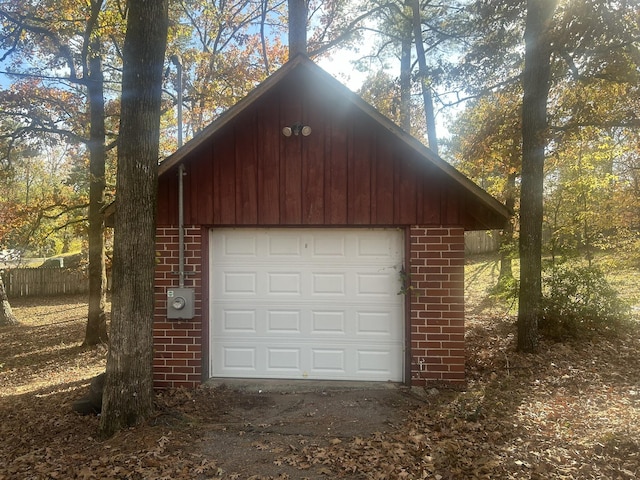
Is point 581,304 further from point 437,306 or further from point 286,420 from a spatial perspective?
point 286,420

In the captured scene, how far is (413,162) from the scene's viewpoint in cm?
649

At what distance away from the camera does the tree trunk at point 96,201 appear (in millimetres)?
11930

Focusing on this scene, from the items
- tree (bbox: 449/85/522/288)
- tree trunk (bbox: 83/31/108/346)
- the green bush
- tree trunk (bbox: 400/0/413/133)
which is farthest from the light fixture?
tree trunk (bbox: 400/0/413/133)

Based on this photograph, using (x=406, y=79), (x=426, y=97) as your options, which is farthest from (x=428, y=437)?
(x=406, y=79)

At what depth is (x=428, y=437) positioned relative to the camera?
4.89m

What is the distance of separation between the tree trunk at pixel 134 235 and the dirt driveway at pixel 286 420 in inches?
40.2

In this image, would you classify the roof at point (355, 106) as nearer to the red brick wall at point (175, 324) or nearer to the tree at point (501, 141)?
the red brick wall at point (175, 324)

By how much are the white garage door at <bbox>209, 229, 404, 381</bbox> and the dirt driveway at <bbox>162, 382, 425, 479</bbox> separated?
341mm

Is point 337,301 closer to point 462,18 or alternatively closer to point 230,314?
point 230,314

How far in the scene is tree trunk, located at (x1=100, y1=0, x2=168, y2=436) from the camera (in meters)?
5.10

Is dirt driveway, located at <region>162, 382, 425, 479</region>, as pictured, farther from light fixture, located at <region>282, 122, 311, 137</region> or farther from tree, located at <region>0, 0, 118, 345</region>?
tree, located at <region>0, 0, 118, 345</region>

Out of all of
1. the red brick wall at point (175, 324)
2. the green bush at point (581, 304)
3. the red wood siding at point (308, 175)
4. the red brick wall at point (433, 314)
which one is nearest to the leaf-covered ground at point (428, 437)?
the red brick wall at point (433, 314)

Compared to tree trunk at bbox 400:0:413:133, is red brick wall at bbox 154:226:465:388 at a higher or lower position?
lower

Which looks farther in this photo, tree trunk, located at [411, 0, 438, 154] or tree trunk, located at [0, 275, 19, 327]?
tree trunk, located at [0, 275, 19, 327]
